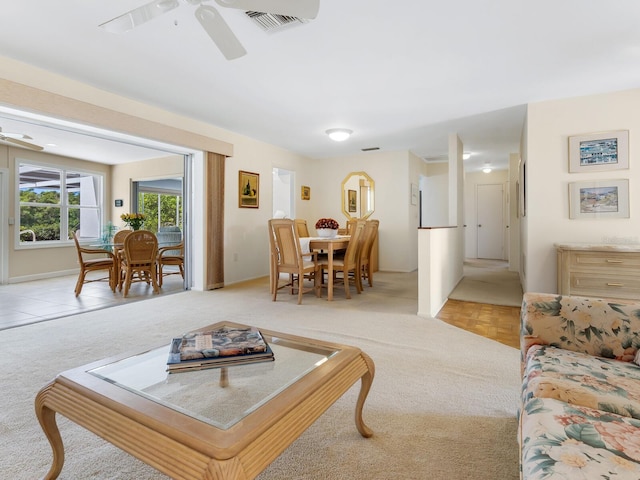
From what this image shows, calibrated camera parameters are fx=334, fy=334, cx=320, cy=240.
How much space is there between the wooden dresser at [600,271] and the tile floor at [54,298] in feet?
15.5

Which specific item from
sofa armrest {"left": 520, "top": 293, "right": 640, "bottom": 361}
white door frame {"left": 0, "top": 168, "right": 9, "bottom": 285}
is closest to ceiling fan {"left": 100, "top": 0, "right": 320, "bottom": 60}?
sofa armrest {"left": 520, "top": 293, "right": 640, "bottom": 361}

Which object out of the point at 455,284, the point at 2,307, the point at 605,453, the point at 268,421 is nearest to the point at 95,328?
the point at 2,307

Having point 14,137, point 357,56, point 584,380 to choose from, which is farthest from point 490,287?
point 14,137

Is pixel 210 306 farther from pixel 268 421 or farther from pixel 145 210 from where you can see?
pixel 145 210

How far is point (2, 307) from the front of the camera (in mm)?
3752

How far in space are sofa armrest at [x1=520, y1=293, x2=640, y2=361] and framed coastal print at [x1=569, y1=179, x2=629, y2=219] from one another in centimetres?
278

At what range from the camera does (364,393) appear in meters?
1.40

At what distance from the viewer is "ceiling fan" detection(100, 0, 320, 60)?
170cm

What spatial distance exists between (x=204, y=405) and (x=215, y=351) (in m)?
0.31

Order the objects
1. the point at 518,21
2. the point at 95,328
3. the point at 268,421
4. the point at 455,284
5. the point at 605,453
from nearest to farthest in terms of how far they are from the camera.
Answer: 1. the point at 605,453
2. the point at 268,421
3. the point at 518,21
4. the point at 95,328
5. the point at 455,284

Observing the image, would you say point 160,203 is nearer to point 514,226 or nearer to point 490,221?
point 514,226

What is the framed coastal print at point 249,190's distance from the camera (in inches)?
209

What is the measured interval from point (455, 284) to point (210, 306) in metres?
3.45

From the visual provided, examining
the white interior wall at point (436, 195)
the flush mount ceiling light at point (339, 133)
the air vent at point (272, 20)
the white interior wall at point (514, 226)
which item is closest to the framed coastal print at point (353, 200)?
the flush mount ceiling light at point (339, 133)
